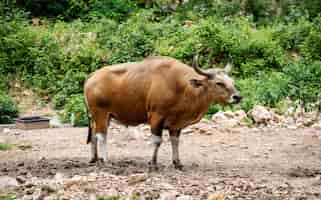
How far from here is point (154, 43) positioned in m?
22.5

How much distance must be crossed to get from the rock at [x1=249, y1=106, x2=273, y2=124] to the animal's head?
212 inches

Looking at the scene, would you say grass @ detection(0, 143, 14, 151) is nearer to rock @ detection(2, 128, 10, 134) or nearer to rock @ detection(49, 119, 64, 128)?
rock @ detection(2, 128, 10, 134)

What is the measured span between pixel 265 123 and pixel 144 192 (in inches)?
309

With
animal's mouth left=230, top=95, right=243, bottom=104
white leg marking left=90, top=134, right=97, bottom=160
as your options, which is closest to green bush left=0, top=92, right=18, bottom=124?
white leg marking left=90, top=134, right=97, bottom=160

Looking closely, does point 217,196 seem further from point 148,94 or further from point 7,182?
point 148,94

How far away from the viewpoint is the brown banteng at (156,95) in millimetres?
10211

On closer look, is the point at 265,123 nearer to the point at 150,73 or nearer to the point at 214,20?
the point at 150,73

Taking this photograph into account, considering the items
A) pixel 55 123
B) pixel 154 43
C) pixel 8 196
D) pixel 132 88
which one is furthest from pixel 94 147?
pixel 154 43

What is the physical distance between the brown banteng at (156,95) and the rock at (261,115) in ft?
16.7

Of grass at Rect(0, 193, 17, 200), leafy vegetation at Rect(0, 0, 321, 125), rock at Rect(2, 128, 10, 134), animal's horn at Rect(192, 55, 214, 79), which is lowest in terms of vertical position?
grass at Rect(0, 193, 17, 200)

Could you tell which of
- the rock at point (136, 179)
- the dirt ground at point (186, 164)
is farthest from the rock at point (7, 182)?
the rock at point (136, 179)

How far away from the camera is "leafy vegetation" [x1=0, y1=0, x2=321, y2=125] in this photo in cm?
2103

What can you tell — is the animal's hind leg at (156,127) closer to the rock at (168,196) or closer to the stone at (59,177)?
the stone at (59,177)

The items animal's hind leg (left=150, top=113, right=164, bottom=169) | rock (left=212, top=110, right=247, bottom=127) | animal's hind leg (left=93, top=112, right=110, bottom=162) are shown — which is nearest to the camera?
Result: animal's hind leg (left=150, top=113, right=164, bottom=169)
